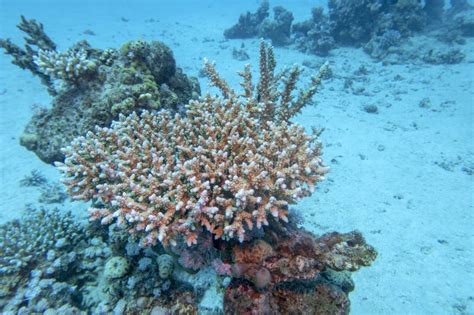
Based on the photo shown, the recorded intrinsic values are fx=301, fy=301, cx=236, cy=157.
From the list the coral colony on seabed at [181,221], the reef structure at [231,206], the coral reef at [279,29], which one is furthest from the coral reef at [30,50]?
the coral reef at [279,29]

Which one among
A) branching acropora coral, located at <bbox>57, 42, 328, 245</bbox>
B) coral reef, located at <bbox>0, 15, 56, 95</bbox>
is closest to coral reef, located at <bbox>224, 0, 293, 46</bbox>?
coral reef, located at <bbox>0, 15, 56, 95</bbox>

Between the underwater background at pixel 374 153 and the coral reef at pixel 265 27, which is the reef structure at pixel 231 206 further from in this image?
the coral reef at pixel 265 27

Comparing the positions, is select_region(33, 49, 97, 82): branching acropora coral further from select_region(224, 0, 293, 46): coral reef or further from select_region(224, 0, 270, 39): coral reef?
select_region(224, 0, 270, 39): coral reef

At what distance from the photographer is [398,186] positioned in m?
6.83

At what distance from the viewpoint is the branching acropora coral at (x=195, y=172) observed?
9.80 feet

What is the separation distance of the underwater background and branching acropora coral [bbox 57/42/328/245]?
2.86ft

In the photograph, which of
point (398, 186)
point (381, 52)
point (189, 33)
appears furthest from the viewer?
point (189, 33)

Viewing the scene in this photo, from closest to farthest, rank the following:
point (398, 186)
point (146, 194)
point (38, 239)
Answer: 1. point (146, 194)
2. point (38, 239)
3. point (398, 186)

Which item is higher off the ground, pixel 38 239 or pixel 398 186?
pixel 38 239

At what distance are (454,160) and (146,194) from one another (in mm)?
→ 8090

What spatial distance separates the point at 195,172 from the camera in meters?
3.18

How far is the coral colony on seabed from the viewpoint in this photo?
3.06 meters

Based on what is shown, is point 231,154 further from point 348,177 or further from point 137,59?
point 348,177

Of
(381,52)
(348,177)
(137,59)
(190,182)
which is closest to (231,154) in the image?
(190,182)
